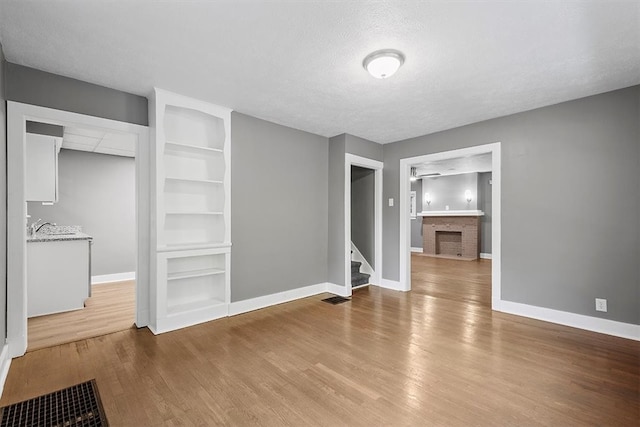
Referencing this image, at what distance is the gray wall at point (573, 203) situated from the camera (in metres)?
3.02

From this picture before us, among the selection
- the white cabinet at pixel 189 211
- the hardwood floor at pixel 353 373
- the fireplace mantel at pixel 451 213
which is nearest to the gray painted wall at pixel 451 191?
the fireplace mantel at pixel 451 213

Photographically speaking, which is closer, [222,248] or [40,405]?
[40,405]

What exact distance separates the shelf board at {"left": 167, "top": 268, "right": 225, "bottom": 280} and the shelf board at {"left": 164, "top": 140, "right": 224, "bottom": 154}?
4.85 feet

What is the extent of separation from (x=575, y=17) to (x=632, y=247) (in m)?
2.46

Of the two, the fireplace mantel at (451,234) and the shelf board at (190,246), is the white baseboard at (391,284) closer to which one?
the shelf board at (190,246)

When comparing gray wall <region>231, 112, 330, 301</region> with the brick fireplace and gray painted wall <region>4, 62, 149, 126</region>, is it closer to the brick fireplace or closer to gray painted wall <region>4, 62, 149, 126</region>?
gray painted wall <region>4, 62, 149, 126</region>

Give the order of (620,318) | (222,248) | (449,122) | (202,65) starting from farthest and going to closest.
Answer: (449,122)
(222,248)
(620,318)
(202,65)

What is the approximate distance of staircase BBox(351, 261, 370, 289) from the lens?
519 cm

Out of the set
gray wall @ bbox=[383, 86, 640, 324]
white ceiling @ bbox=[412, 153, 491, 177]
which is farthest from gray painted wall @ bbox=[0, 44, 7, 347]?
white ceiling @ bbox=[412, 153, 491, 177]

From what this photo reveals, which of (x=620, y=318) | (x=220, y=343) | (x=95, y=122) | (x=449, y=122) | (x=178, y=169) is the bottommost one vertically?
(x=220, y=343)

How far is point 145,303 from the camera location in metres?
3.30

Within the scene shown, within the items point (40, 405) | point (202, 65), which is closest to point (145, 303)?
point (40, 405)

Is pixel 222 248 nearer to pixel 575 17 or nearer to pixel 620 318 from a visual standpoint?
pixel 575 17

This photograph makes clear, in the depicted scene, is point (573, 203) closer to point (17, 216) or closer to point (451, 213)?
point (17, 216)
